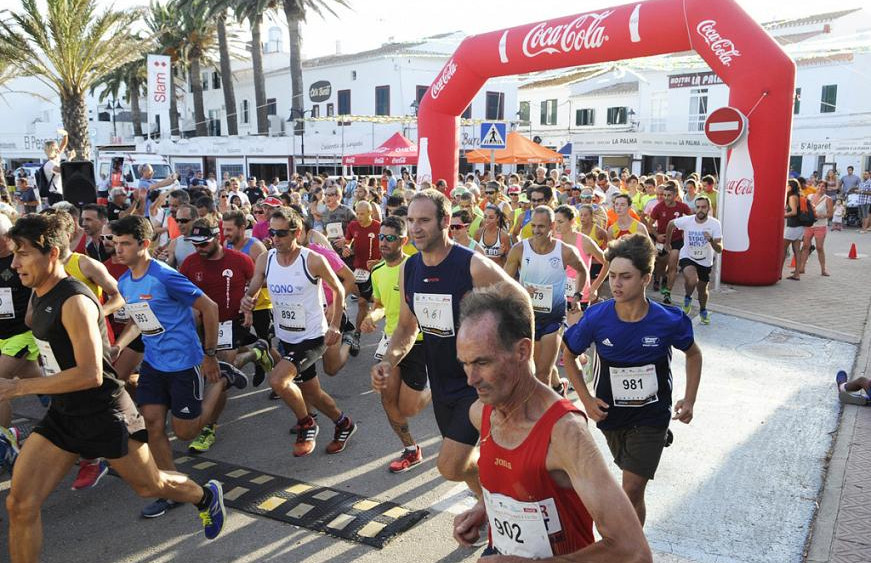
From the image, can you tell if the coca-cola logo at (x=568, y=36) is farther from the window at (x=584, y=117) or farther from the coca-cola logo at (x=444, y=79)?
the window at (x=584, y=117)

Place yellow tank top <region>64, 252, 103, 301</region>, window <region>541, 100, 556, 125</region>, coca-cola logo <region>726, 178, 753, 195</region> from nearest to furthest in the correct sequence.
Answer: yellow tank top <region>64, 252, 103, 301</region>
coca-cola logo <region>726, 178, 753, 195</region>
window <region>541, 100, 556, 125</region>

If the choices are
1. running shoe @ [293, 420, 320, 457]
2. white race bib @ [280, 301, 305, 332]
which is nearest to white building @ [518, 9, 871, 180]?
white race bib @ [280, 301, 305, 332]

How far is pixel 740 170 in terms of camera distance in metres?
11.5

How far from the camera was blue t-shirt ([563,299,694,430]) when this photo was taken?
3.65 m

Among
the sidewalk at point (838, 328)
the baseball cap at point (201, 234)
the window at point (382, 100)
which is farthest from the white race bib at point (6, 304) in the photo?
the window at point (382, 100)

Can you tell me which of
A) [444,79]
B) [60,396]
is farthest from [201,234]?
[444,79]

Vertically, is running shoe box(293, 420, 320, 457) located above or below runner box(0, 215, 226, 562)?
below

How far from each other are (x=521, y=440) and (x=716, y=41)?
10.9 m

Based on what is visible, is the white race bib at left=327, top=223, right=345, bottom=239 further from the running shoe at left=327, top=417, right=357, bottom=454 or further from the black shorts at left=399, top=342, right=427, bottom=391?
the black shorts at left=399, top=342, right=427, bottom=391

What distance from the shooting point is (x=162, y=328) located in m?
4.60

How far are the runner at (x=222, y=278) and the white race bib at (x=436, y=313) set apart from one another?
7.70 feet

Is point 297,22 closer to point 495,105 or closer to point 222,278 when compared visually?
point 495,105

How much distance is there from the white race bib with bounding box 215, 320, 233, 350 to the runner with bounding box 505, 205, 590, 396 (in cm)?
253

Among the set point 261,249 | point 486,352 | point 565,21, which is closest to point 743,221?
point 565,21
